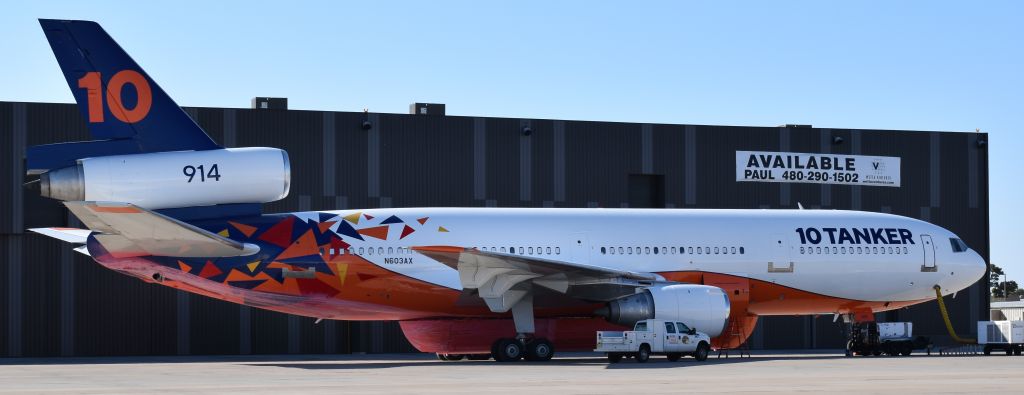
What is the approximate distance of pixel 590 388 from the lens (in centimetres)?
1975

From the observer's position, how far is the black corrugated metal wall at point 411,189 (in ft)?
128

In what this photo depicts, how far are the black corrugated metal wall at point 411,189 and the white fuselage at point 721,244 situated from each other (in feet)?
28.2

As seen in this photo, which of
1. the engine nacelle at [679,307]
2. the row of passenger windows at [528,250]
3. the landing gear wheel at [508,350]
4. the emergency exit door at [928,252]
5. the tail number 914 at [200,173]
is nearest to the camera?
the tail number 914 at [200,173]

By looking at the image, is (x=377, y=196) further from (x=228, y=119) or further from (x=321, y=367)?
(x=321, y=367)

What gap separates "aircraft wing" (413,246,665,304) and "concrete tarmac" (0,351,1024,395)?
2.33m

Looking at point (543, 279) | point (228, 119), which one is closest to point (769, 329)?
point (543, 279)

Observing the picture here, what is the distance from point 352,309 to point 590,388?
1386 centimetres

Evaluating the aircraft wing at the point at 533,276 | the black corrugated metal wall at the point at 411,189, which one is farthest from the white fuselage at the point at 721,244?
the black corrugated metal wall at the point at 411,189

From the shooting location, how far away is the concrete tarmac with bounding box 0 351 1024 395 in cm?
1966

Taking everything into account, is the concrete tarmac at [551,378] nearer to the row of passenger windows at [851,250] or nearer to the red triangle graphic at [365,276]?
the red triangle graphic at [365,276]

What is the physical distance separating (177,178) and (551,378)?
37.6 ft

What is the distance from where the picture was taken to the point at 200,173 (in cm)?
2995

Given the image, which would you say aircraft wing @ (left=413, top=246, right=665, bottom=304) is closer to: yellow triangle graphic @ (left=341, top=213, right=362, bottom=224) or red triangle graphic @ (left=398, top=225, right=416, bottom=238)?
red triangle graphic @ (left=398, top=225, right=416, bottom=238)

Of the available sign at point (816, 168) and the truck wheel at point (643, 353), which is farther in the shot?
the available sign at point (816, 168)
